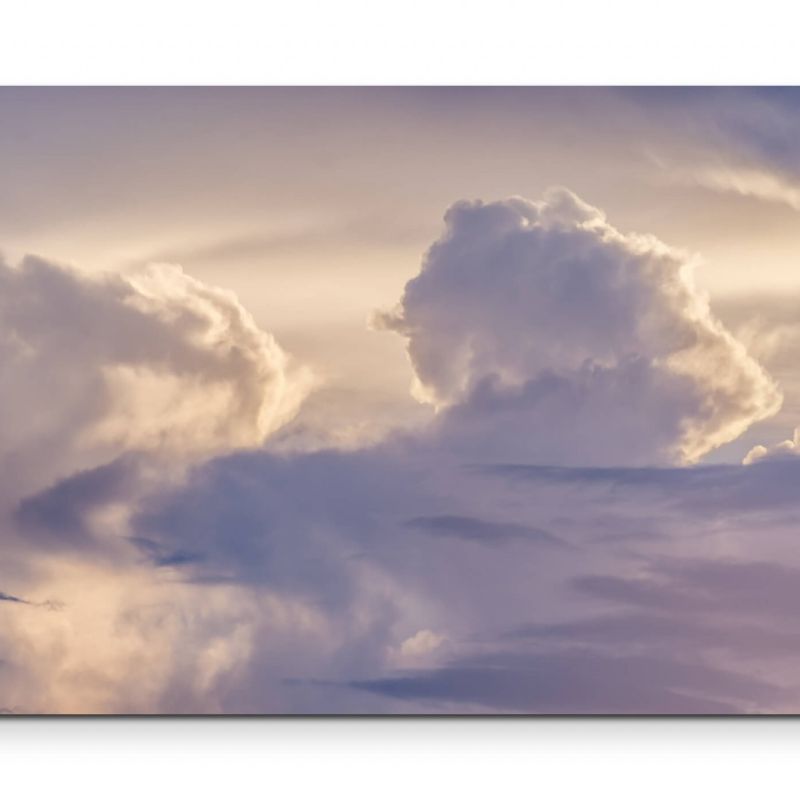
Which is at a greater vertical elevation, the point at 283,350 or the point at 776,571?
the point at 283,350

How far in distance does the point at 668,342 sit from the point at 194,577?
2207mm

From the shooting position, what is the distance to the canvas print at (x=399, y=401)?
5352mm

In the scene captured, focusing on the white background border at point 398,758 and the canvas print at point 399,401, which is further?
the canvas print at point 399,401

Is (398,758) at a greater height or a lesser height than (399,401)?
lesser

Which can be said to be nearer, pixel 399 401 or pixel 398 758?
pixel 398 758

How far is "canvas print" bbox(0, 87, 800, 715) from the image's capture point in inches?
211

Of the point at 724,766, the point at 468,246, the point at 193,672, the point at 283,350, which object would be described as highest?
the point at 468,246

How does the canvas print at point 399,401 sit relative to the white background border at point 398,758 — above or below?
above

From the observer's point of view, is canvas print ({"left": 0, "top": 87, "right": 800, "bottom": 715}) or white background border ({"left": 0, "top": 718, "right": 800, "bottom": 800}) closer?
white background border ({"left": 0, "top": 718, "right": 800, "bottom": 800})

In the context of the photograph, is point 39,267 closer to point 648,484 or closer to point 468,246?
point 468,246

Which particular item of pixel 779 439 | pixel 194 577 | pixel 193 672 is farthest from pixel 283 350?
pixel 779 439

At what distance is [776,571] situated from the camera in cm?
540

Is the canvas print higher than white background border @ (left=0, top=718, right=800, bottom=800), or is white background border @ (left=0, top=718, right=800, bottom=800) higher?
the canvas print

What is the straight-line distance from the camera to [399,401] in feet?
17.7
